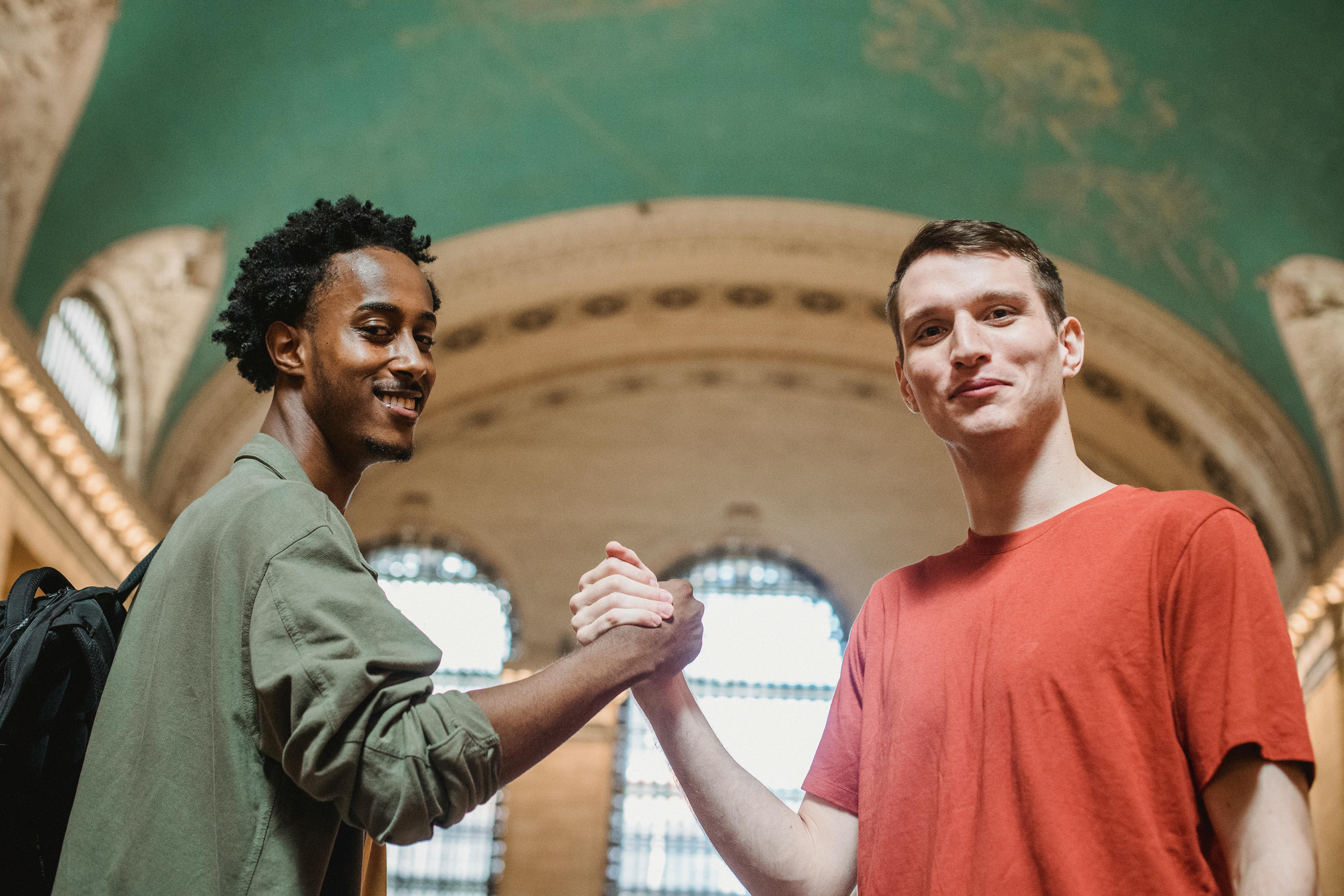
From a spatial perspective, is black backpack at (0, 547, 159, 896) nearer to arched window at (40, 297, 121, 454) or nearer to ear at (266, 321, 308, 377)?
ear at (266, 321, 308, 377)

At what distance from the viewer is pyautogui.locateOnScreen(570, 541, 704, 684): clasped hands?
2555 millimetres

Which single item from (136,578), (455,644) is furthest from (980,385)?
(455,644)

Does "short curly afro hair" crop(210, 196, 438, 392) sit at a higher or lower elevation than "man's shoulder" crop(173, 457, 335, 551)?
higher

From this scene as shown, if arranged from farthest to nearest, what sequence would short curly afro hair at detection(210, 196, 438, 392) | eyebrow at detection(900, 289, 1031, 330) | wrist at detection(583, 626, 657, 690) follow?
short curly afro hair at detection(210, 196, 438, 392) → eyebrow at detection(900, 289, 1031, 330) → wrist at detection(583, 626, 657, 690)

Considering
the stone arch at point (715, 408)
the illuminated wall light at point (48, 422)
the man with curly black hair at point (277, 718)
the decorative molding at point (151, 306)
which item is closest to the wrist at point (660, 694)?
the man with curly black hair at point (277, 718)

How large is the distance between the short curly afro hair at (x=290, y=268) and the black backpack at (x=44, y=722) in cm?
62

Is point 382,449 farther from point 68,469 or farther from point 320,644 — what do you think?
point 68,469

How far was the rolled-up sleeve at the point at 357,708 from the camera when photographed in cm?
199

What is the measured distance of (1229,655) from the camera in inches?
79.4

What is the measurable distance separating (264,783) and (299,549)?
0.35 m

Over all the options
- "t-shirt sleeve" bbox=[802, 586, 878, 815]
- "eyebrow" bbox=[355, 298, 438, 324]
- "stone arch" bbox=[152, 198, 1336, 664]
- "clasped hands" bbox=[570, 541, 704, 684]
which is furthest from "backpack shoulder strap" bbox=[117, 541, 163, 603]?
"stone arch" bbox=[152, 198, 1336, 664]

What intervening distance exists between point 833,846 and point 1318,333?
36.2 feet

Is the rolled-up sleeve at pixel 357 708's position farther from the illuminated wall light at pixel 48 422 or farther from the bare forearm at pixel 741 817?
the illuminated wall light at pixel 48 422

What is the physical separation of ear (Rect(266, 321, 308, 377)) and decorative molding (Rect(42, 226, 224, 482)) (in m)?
9.29
